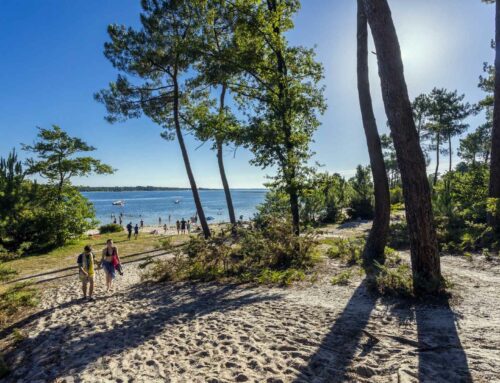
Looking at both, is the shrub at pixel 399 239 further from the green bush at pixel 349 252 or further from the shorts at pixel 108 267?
the shorts at pixel 108 267

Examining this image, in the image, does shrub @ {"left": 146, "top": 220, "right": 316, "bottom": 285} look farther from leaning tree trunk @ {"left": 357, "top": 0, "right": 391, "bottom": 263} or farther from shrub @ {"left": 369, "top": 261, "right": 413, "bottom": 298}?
shrub @ {"left": 369, "top": 261, "right": 413, "bottom": 298}

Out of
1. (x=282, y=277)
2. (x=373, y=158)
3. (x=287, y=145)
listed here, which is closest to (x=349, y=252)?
(x=282, y=277)

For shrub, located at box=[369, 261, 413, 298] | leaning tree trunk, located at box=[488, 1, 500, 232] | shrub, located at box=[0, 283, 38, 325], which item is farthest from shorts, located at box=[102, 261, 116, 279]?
leaning tree trunk, located at box=[488, 1, 500, 232]

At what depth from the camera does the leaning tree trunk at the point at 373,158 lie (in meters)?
9.02

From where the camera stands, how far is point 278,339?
4617 mm

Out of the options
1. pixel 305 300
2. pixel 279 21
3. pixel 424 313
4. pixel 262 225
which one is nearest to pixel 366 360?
pixel 424 313

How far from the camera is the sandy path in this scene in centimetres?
369

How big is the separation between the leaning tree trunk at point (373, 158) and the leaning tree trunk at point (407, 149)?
300 cm

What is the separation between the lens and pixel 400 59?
6.01 metres

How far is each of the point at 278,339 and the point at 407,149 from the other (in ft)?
14.2

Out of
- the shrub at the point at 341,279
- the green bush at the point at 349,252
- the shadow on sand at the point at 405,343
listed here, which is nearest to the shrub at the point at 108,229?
the green bush at the point at 349,252

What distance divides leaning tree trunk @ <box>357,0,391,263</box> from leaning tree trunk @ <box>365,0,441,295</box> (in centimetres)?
300

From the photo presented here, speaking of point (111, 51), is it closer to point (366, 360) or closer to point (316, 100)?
point (316, 100)

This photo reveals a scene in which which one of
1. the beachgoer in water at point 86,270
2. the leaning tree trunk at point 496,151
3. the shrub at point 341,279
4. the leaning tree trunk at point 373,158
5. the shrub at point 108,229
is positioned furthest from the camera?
the shrub at point 108,229
